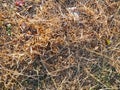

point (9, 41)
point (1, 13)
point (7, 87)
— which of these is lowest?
point (7, 87)

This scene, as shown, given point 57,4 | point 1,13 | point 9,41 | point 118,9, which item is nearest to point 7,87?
point 9,41

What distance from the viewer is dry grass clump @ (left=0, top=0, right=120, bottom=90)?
3059 mm

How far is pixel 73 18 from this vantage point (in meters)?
3.18

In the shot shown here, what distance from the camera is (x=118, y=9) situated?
3217mm

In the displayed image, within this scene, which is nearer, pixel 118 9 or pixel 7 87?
pixel 7 87

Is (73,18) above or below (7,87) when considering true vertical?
above

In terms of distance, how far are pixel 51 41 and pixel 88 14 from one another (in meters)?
0.44

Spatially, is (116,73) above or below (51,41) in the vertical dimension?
below

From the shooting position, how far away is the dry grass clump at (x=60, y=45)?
10.0 feet

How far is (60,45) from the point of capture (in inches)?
123

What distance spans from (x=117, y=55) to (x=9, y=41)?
3.26ft

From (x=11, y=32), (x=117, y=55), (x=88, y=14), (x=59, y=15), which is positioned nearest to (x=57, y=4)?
(x=59, y=15)

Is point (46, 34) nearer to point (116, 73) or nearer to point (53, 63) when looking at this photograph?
point (53, 63)

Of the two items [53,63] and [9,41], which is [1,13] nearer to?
[9,41]
